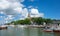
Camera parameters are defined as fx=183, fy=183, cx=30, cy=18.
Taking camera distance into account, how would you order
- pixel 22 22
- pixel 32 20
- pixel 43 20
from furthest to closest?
pixel 22 22 → pixel 32 20 → pixel 43 20

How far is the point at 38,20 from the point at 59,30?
56.4m

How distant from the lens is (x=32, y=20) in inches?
4498

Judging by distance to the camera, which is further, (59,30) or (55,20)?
(55,20)

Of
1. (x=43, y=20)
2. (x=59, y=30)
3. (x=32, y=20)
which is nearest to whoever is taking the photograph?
(x=59, y=30)

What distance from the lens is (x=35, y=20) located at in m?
109

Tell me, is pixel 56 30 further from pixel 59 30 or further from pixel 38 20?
pixel 38 20

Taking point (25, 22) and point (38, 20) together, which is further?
point (25, 22)

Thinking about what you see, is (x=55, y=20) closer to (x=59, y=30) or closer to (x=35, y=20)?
(x=35, y=20)

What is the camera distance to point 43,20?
106125 millimetres

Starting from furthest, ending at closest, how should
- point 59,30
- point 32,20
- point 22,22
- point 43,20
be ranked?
point 22,22
point 32,20
point 43,20
point 59,30

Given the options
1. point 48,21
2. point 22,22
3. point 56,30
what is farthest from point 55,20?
point 56,30

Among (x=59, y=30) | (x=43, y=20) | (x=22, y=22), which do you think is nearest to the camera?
(x=59, y=30)

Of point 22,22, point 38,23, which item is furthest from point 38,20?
point 22,22

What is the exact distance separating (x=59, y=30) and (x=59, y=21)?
6386cm
